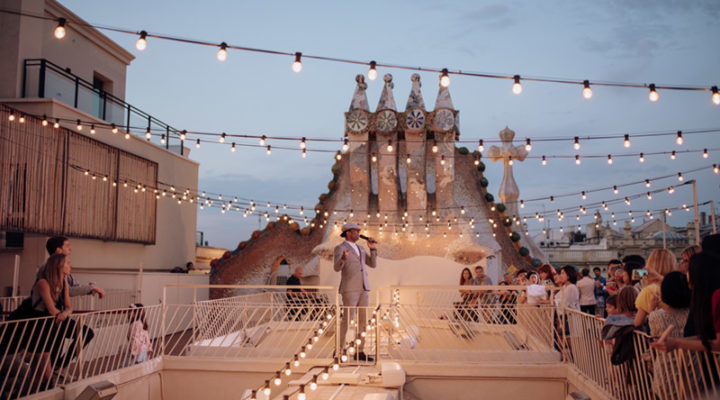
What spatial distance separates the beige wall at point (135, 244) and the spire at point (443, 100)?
8.96m

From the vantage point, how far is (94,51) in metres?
16.9

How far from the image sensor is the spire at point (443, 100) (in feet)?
62.0

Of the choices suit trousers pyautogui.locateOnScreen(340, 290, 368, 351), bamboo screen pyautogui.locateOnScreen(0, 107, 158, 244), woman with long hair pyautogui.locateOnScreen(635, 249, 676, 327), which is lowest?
suit trousers pyautogui.locateOnScreen(340, 290, 368, 351)

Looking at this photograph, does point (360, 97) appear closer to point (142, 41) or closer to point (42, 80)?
point (42, 80)

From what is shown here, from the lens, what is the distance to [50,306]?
5.87 metres

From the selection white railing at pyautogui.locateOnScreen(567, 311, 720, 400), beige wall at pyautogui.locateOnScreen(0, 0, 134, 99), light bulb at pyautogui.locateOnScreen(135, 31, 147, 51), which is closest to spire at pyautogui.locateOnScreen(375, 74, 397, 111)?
beige wall at pyautogui.locateOnScreen(0, 0, 134, 99)

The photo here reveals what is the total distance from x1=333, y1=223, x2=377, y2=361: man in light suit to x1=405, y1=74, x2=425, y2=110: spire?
11.7 meters

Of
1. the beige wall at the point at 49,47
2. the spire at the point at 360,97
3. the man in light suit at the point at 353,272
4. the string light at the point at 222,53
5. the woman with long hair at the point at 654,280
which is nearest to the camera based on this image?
the woman with long hair at the point at 654,280

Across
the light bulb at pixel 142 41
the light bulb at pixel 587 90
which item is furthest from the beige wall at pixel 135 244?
the light bulb at pixel 587 90

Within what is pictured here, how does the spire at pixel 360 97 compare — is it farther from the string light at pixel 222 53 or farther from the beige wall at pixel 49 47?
the string light at pixel 222 53

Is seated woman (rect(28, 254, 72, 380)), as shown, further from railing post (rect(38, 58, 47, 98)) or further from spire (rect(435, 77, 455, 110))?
spire (rect(435, 77, 455, 110))

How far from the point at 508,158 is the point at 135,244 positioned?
44.6ft

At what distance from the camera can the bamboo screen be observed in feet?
38.1

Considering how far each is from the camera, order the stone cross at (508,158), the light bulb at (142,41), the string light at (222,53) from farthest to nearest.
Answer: the stone cross at (508,158)
the string light at (222,53)
the light bulb at (142,41)
